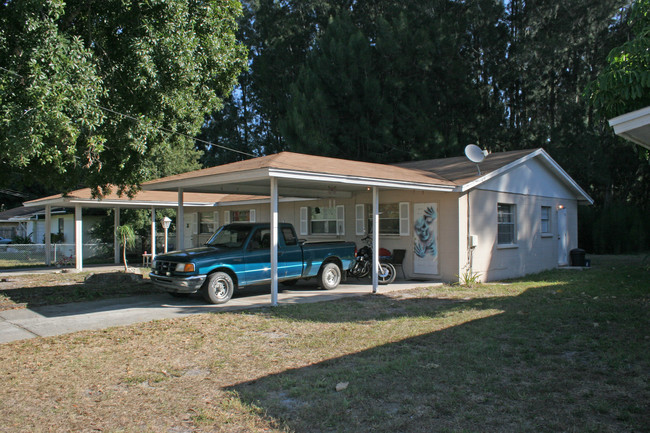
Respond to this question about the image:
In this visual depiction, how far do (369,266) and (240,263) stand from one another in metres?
4.99

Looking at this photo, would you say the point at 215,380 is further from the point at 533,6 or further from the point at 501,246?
the point at 533,6

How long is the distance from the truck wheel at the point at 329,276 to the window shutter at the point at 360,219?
323 centimetres

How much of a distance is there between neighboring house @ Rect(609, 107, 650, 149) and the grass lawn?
2883 millimetres

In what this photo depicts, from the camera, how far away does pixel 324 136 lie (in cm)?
2477

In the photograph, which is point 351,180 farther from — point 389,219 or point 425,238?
point 389,219

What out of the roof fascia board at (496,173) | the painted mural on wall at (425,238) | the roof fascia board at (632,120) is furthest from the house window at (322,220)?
the roof fascia board at (632,120)

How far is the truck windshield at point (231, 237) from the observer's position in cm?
1145

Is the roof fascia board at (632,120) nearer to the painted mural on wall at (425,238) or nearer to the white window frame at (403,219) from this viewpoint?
the painted mural on wall at (425,238)

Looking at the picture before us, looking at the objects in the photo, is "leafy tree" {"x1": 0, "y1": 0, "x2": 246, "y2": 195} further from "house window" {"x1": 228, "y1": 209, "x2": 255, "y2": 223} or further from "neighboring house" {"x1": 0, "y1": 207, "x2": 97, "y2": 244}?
"neighboring house" {"x1": 0, "y1": 207, "x2": 97, "y2": 244}

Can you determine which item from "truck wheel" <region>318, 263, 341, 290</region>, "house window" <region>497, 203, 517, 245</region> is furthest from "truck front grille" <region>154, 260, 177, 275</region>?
"house window" <region>497, 203, 517, 245</region>

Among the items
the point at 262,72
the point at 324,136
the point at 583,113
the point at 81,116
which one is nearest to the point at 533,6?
the point at 583,113

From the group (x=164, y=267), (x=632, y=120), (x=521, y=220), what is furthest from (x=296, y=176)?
(x=521, y=220)

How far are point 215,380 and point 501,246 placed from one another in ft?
38.8

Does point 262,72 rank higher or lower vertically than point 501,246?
higher
